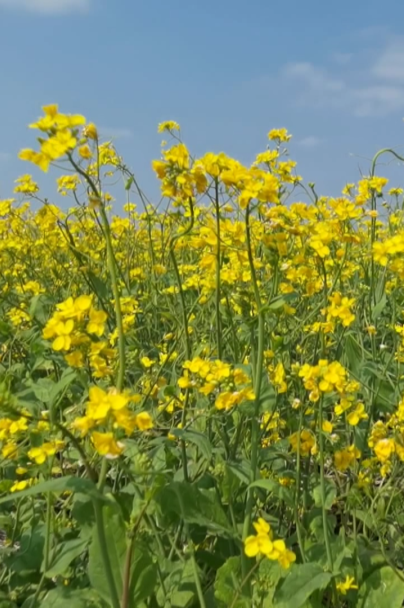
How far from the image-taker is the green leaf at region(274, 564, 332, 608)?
1308mm

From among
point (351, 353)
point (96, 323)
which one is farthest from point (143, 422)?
point (351, 353)

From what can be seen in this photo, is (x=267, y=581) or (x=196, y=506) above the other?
(x=196, y=506)

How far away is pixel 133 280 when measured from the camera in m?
3.52

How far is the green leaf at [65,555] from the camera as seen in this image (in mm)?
1344

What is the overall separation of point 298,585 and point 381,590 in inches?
Answer: 8.2

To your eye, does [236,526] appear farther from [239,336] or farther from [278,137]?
[278,137]

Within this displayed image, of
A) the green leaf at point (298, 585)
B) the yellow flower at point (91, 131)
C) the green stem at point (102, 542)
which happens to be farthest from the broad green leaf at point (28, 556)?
the yellow flower at point (91, 131)

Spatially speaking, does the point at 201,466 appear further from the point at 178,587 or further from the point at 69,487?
the point at 69,487

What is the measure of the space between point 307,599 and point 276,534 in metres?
0.26

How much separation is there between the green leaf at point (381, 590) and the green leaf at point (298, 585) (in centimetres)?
14

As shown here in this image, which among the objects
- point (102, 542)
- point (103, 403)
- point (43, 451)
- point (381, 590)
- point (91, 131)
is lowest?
point (381, 590)

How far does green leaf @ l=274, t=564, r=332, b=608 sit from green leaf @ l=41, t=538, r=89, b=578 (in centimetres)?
36

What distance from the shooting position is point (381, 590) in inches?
56.7

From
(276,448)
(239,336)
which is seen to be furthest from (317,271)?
(276,448)
